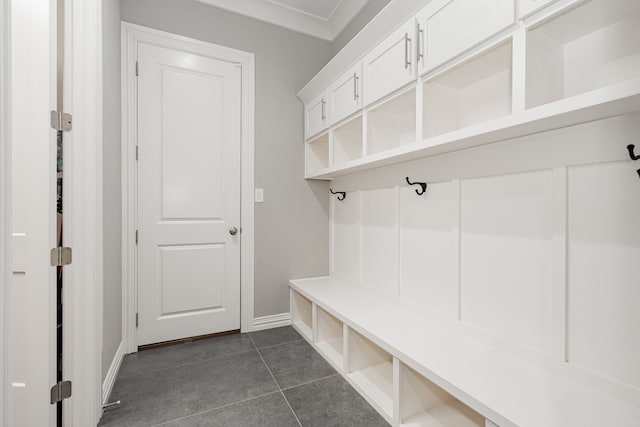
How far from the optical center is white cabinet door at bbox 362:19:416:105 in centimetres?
154

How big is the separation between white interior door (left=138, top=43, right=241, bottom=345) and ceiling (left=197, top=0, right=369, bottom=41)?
488mm

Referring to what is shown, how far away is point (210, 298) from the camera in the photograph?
2.48 meters

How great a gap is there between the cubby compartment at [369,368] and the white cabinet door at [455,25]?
1563mm

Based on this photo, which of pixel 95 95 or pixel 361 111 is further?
pixel 361 111

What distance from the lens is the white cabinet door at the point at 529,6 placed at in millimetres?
999

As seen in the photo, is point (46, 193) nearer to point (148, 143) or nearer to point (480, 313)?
point (148, 143)

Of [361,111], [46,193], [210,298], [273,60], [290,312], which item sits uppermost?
[273,60]

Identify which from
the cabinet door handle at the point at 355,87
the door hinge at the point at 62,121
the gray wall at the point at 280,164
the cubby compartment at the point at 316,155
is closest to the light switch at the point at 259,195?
the gray wall at the point at 280,164

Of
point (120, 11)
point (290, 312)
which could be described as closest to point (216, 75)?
point (120, 11)

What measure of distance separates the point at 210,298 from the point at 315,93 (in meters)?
1.89

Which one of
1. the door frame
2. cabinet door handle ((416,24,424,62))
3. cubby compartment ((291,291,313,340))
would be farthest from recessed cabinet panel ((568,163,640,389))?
the door frame

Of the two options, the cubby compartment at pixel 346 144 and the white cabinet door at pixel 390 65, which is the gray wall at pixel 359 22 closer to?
the white cabinet door at pixel 390 65

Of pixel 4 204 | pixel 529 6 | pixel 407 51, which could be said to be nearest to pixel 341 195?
pixel 407 51

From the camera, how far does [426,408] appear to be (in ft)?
4.84
